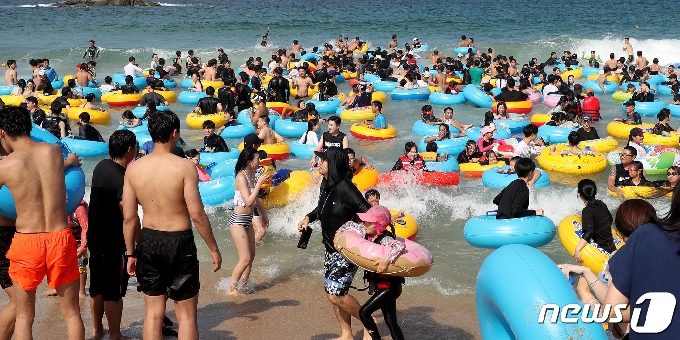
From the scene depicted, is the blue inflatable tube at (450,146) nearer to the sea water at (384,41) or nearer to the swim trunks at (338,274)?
the sea water at (384,41)

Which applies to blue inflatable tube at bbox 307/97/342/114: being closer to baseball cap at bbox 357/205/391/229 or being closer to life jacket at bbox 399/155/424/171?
life jacket at bbox 399/155/424/171

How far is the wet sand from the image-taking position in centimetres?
570

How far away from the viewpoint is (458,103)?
18.4 m

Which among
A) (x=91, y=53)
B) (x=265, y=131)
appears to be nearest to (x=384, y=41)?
(x=91, y=53)

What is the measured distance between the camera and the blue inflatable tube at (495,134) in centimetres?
1360

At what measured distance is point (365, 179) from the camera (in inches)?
401

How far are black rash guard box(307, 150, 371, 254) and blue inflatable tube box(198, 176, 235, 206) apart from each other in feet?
15.1

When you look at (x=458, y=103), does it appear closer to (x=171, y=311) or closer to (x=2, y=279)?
(x=171, y=311)

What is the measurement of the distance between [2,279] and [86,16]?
55986mm

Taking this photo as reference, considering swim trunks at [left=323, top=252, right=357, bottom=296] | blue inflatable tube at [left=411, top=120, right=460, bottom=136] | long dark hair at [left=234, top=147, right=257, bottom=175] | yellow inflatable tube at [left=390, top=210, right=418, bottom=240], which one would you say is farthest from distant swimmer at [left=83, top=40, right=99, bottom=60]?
swim trunks at [left=323, top=252, right=357, bottom=296]

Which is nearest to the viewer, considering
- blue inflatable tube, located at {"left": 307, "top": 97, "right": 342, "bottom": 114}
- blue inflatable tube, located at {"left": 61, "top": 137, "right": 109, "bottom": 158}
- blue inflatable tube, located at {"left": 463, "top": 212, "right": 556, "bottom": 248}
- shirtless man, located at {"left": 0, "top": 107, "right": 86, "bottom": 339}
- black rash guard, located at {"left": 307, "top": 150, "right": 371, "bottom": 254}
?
shirtless man, located at {"left": 0, "top": 107, "right": 86, "bottom": 339}

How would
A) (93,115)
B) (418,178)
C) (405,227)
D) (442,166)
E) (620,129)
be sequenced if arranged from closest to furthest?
(405,227) → (418,178) → (442,166) → (620,129) → (93,115)

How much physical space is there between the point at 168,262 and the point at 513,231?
442 centimetres

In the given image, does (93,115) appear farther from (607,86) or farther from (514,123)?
(607,86)
